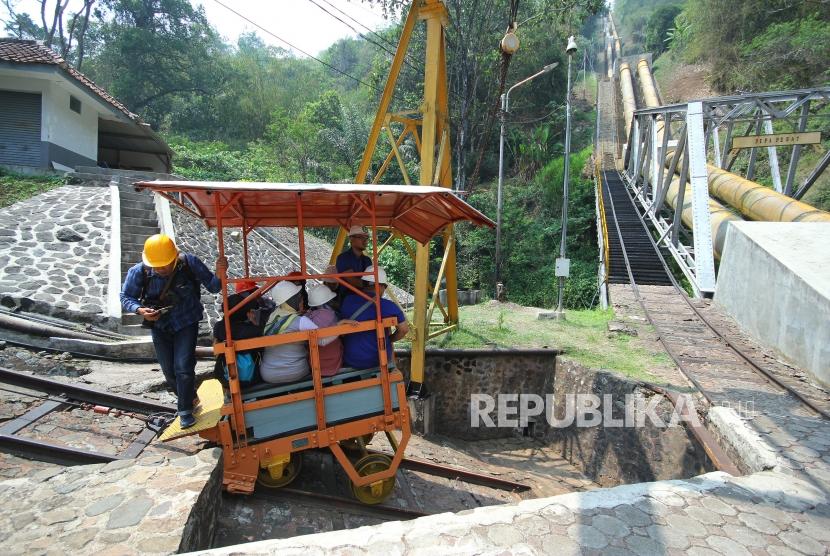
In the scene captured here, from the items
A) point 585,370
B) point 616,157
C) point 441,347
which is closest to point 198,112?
point 616,157

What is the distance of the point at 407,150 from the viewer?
80.3ft

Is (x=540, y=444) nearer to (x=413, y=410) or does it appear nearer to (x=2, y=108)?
(x=413, y=410)

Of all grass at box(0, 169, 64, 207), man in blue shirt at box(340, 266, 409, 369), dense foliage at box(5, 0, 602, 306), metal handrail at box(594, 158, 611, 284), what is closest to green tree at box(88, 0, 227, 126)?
dense foliage at box(5, 0, 602, 306)

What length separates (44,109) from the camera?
42.3 feet

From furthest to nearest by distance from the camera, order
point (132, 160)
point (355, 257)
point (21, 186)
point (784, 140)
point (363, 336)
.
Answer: point (132, 160), point (784, 140), point (21, 186), point (355, 257), point (363, 336)

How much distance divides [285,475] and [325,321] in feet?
5.33

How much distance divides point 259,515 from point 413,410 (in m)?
3.95

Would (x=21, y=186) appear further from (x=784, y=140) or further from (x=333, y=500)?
(x=784, y=140)

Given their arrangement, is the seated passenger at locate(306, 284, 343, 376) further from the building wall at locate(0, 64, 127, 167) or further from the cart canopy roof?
the building wall at locate(0, 64, 127, 167)

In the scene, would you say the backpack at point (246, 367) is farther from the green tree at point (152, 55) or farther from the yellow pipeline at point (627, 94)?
the green tree at point (152, 55)

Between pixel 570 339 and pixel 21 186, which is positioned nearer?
pixel 570 339

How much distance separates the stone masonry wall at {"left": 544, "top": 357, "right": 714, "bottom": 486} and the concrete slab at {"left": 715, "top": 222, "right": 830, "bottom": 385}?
7.46ft

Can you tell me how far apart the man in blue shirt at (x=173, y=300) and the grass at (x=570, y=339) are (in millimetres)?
4971
